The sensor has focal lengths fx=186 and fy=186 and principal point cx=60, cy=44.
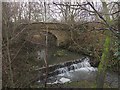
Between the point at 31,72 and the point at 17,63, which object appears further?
the point at 31,72

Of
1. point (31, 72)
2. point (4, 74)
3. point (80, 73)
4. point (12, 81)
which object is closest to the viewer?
point (4, 74)

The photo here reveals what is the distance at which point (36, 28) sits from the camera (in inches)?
112

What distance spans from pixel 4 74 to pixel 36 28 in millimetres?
1148

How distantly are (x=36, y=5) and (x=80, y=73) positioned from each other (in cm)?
175

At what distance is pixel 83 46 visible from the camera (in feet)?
12.6

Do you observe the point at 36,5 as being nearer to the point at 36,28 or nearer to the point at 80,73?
the point at 36,28

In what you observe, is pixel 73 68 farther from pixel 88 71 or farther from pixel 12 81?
pixel 12 81

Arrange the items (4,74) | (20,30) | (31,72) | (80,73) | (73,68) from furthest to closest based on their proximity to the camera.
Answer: (73,68) → (80,73) → (31,72) → (20,30) → (4,74)

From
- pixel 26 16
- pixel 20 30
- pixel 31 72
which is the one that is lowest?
pixel 31 72

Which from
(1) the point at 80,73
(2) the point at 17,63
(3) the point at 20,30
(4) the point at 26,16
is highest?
(4) the point at 26,16

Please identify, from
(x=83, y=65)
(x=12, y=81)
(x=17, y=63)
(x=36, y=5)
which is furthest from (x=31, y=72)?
(x=83, y=65)

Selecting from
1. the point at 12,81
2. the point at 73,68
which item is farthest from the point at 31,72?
the point at 73,68

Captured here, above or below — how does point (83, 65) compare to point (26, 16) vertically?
below

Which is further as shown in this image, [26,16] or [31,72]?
[31,72]
